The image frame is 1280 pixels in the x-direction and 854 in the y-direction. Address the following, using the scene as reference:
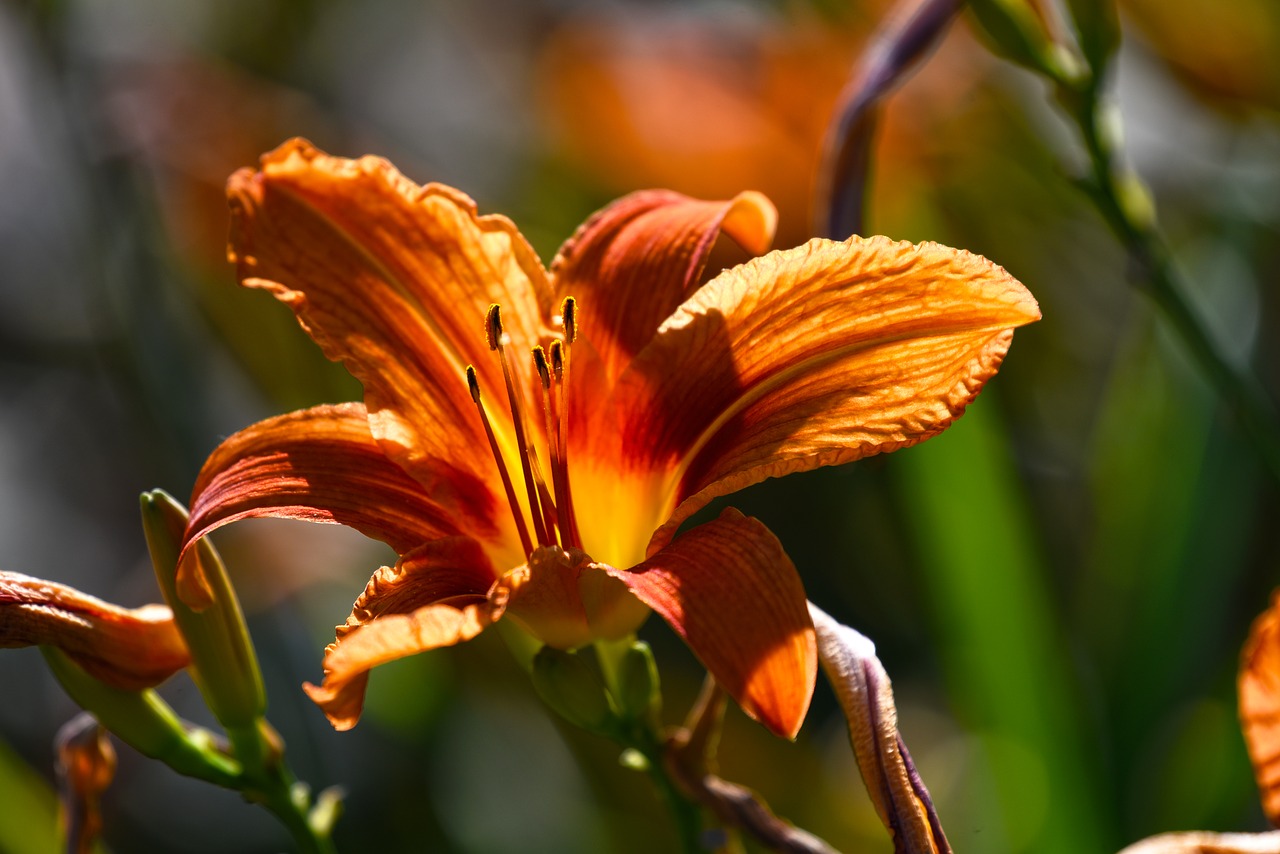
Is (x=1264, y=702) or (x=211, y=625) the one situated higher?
(x=211, y=625)

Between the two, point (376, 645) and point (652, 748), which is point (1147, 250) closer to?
point (652, 748)

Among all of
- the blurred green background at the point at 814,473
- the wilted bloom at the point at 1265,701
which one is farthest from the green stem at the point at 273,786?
the wilted bloom at the point at 1265,701

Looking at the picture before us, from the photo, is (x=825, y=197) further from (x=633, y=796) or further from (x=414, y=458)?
(x=633, y=796)

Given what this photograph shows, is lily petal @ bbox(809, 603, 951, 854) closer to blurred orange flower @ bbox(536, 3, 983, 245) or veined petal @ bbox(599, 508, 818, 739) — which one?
veined petal @ bbox(599, 508, 818, 739)

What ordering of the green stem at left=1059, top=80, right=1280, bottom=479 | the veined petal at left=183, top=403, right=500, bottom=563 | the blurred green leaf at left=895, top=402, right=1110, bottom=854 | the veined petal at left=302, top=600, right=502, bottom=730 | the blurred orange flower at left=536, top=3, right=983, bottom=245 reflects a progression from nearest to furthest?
the veined petal at left=302, top=600, right=502, bottom=730 → the veined petal at left=183, top=403, right=500, bottom=563 → the green stem at left=1059, top=80, right=1280, bottom=479 → the blurred green leaf at left=895, top=402, right=1110, bottom=854 → the blurred orange flower at left=536, top=3, right=983, bottom=245

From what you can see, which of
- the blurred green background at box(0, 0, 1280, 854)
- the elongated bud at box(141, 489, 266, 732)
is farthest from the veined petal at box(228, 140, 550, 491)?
the blurred green background at box(0, 0, 1280, 854)

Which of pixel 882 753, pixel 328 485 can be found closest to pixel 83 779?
pixel 328 485

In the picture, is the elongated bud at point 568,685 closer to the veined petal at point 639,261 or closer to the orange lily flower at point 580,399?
the orange lily flower at point 580,399

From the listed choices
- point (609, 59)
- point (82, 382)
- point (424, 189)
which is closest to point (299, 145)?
point (424, 189)
